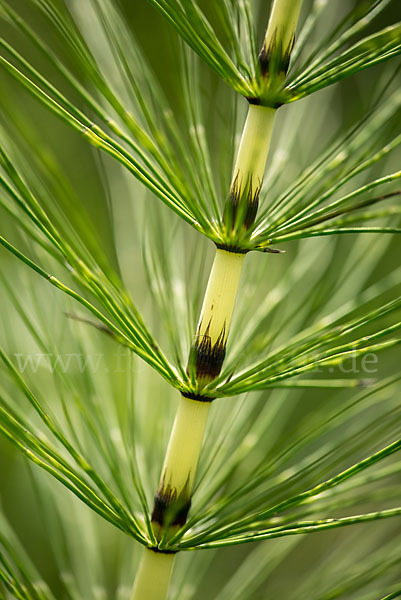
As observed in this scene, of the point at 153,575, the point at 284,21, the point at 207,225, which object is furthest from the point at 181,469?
the point at 284,21

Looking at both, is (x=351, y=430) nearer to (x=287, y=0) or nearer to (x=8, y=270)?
(x=287, y=0)

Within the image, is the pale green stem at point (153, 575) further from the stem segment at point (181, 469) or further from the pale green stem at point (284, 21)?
the pale green stem at point (284, 21)

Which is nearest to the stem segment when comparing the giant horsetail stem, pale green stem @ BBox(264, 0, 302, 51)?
the giant horsetail stem

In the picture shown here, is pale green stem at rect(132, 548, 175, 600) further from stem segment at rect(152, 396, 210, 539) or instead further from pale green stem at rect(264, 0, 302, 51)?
pale green stem at rect(264, 0, 302, 51)

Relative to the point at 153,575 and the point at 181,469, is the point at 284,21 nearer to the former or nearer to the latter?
the point at 181,469

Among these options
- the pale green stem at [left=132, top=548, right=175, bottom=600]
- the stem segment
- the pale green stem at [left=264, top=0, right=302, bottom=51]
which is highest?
the pale green stem at [left=264, top=0, right=302, bottom=51]

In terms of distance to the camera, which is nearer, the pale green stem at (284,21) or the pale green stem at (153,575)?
the pale green stem at (284,21)

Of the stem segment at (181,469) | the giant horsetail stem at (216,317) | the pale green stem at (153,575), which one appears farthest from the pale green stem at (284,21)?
the pale green stem at (153,575)
